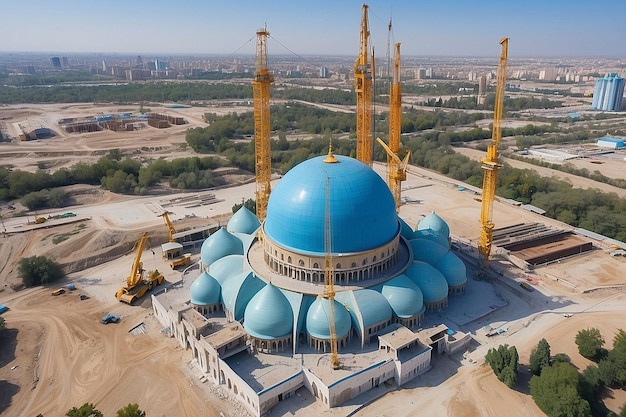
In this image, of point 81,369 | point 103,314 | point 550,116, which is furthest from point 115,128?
point 550,116

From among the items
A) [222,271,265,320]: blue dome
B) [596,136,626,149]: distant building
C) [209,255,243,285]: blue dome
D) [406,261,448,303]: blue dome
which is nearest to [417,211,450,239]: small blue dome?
[406,261,448,303]: blue dome

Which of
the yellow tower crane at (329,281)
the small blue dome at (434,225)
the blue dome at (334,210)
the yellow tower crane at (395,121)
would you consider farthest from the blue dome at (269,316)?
the yellow tower crane at (395,121)

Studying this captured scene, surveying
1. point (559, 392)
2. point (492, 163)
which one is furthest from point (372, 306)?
point (492, 163)

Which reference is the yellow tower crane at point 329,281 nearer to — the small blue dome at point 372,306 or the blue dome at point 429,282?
the small blue dome at point 372,306

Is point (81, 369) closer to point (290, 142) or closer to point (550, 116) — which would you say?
point (290, 142)

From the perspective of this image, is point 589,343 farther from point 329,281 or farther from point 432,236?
point 329,281

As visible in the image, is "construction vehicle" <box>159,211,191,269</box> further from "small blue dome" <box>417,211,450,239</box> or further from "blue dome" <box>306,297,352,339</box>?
"small blue dome" <box>417,211,450,239</box>
